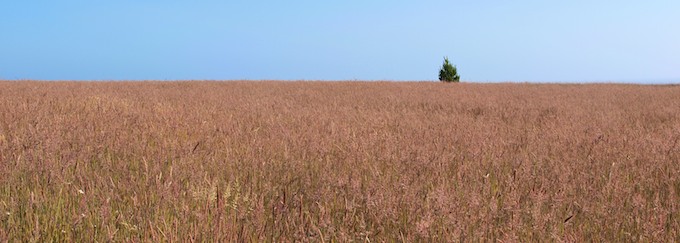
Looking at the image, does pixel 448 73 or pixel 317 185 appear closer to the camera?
pixel 317 185

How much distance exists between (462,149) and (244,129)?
2297 mm

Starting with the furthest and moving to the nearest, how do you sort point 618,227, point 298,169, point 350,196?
point 298,169 → point 350,196 → point 618,227

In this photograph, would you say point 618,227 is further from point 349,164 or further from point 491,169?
point 349,164

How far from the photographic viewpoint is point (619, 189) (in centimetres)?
298

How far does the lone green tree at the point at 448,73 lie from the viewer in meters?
30.8

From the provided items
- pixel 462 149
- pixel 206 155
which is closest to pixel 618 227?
pixel 462 149

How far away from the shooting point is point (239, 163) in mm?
3553

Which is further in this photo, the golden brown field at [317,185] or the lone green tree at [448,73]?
the lone green tree at [448,73]

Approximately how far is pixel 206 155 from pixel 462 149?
2072mm

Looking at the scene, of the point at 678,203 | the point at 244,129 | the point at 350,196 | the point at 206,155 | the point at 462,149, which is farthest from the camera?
the point at 244,129

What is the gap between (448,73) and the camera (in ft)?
101

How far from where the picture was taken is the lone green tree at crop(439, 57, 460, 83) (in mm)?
30766

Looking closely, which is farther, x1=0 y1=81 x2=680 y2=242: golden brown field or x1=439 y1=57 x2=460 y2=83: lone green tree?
x1=439 y1=57 x2=460 y2=83: lone green tree

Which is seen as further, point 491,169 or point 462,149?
point 462,149
